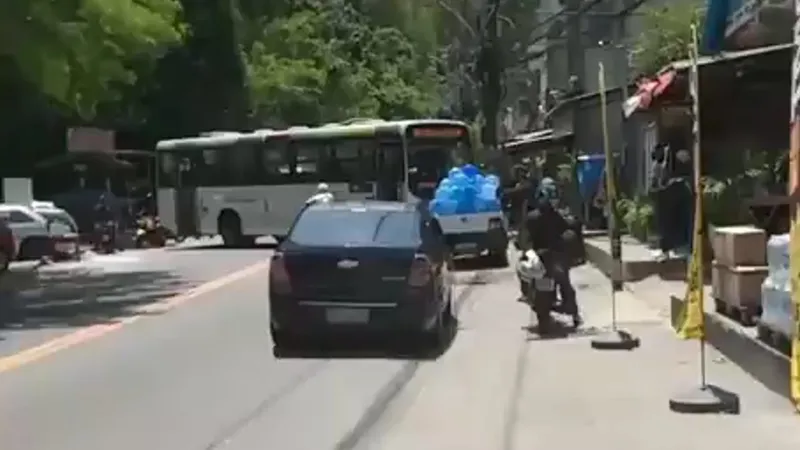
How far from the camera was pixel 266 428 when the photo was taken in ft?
38.8

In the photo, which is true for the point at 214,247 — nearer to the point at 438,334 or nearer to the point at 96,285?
the point at 96,285

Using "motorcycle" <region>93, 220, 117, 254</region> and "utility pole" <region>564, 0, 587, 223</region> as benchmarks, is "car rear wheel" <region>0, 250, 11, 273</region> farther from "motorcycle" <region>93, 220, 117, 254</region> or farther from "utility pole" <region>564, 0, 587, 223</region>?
"utility pole" <region>564, 0, 587, 223</region>

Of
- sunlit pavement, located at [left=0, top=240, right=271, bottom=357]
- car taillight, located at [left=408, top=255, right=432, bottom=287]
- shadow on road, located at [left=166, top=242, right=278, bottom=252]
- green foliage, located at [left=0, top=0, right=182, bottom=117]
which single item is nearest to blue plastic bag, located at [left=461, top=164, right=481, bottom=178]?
sunlit pavement, located at [left=0, top=240, right=271, bottom=357]

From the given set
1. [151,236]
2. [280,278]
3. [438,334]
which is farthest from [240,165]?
[280,278]

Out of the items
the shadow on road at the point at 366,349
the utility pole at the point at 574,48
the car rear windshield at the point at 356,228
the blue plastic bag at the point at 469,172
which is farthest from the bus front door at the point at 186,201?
the car rear windshield at the point at 356,228

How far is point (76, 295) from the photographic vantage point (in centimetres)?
2827

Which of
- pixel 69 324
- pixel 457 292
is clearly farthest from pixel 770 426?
pixel 457 292

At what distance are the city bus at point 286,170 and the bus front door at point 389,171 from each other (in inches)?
1.0

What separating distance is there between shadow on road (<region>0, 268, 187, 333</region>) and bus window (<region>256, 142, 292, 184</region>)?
8056 millimetres

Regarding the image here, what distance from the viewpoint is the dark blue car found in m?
16.9

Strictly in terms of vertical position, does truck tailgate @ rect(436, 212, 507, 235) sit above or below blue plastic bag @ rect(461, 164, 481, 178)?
below

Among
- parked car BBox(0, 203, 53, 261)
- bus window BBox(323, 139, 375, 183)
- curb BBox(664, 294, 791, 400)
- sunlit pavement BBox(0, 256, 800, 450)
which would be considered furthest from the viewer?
bus window BBox(323, 139, 375, 183)

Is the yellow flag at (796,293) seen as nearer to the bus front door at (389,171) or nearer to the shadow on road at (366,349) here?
the shadow on road at (366,349)

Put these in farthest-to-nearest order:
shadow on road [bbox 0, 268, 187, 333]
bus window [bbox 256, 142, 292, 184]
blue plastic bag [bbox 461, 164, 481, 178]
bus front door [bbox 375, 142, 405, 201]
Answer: bus window [bbox 256, 142, 292, 184] < bus front door [bbox 375, 142, 405, 201] < blue plastic bag [bbox 461, 164, 481, 178] < shadow on road [bbox 0, 268, 187, 333]
